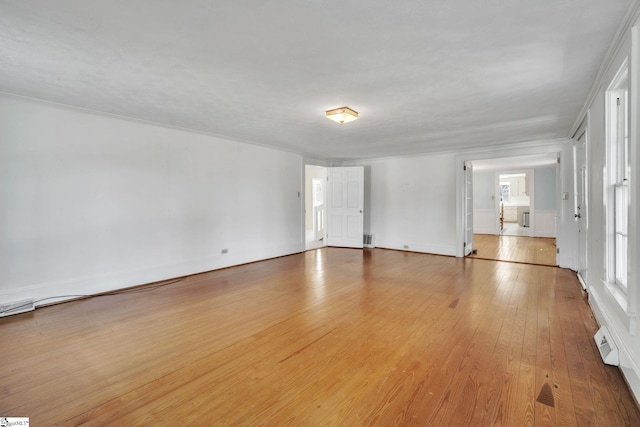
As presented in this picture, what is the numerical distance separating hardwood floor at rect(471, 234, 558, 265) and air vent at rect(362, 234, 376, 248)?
94.3 inches

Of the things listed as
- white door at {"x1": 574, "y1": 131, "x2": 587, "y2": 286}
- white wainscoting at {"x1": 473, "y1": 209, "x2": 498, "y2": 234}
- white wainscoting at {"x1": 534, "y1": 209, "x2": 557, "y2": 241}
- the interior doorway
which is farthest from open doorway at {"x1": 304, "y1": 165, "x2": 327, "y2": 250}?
white wainscoting at {"x1": 534, "y1": 209, "x2": 557, "y2": 241}

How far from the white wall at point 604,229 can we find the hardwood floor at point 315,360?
0.78 ft

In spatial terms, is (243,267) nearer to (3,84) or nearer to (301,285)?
(301,285)

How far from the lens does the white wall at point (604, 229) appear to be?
1749mm

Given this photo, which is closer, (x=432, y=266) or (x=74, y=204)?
(x=74, y=204)

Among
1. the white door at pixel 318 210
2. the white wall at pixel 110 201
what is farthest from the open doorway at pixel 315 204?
the white wall at pixel 110 201

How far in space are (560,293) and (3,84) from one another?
271 inches

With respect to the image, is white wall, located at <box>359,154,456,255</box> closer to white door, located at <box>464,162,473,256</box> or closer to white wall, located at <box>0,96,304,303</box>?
white door, located at <box>464,162,473,256</box>

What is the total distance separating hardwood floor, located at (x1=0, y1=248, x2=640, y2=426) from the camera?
1.71 m

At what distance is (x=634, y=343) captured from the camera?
181 cm

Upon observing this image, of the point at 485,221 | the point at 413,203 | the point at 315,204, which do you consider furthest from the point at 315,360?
the point at 485,221

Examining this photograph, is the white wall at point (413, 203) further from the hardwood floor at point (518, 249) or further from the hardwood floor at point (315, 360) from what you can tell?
the hardwood floor at point (315, 360)

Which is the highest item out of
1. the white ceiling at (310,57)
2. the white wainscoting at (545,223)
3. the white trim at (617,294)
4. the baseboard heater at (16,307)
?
the white ceiling at (310,57)

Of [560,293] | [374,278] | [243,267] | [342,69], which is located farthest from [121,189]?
[560,293]
